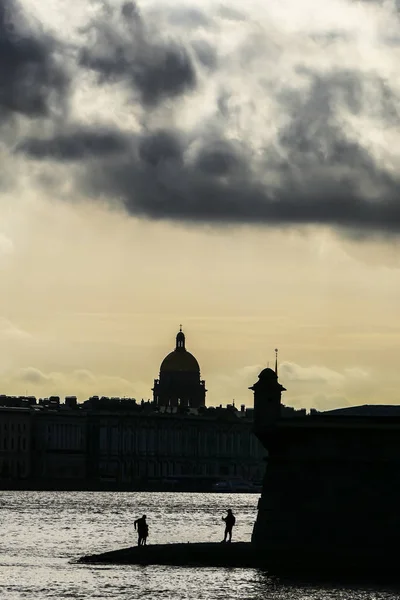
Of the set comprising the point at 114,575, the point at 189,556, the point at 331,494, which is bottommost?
the point at 114,575

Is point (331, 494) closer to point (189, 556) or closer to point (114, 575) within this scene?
point (189, 556)

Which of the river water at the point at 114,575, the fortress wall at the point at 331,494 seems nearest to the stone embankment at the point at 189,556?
the fortress wall at the point at 331,494

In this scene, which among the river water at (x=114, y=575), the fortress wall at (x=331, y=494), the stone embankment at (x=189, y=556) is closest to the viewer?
the river water at (x=114, y=575)

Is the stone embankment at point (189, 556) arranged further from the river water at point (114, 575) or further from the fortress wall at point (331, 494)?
the river water at point (114, 575)

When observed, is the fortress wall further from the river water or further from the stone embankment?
the river water

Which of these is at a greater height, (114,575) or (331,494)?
(331,494)

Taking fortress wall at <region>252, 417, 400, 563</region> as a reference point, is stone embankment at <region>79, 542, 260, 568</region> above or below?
below

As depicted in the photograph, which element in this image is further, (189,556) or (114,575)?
(189,556)

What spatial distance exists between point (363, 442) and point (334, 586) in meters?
7.76

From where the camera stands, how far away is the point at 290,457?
229 ft

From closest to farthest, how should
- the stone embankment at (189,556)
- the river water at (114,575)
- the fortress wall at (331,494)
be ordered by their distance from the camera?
the river water at (114,575) < the fortress wall at (331,494) < the stone embankment at (189,556)

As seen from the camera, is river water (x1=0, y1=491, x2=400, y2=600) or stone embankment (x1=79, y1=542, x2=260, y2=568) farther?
stone embankment (x1=79, y1=542, x2=260, y2=568)

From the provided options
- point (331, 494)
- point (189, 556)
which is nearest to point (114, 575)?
point (189, 556)

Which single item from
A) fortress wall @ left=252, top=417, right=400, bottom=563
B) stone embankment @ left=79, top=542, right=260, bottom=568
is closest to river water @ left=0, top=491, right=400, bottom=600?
stone embankment @ left=79, top=542, right=260, bottom=568
